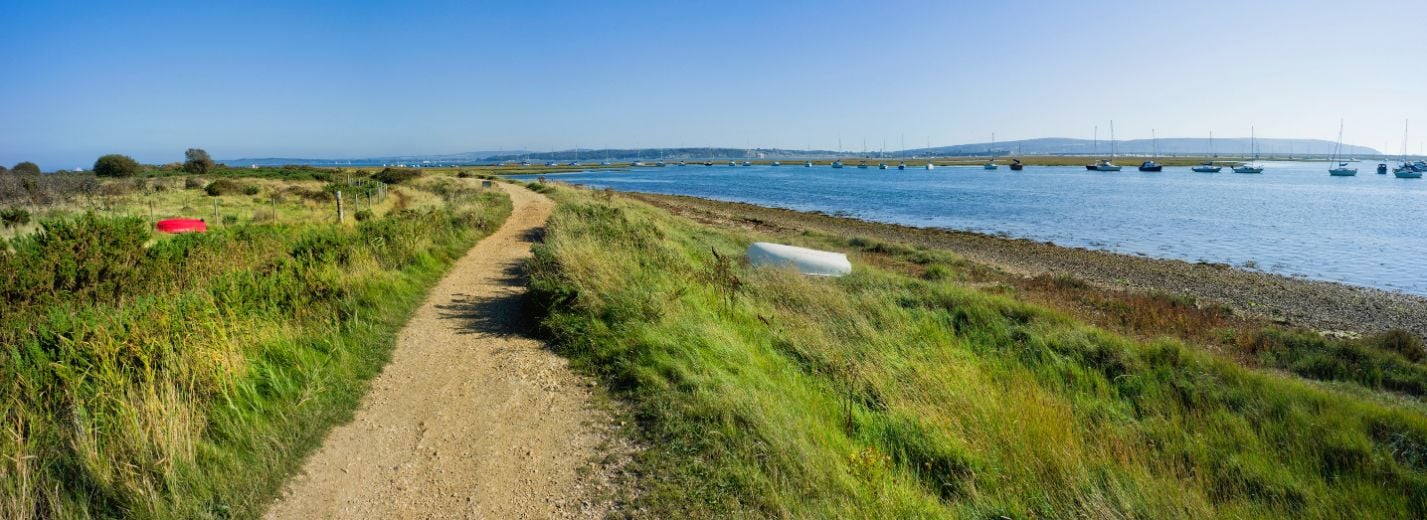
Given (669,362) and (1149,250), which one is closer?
(669,362)


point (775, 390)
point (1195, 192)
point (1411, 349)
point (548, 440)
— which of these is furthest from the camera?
point (1195, 192)

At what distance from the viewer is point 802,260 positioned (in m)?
16.3

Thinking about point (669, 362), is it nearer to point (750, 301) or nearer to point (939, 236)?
point (750, 301)

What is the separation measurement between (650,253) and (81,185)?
36.7 metres

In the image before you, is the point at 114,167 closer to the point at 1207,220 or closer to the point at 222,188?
the point at 222,188

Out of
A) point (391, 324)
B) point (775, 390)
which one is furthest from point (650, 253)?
point (775, 390)

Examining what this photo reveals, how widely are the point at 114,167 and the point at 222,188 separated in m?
19.2

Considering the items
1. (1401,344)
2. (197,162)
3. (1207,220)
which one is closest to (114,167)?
(197,162)

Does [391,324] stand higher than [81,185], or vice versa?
[81,185]

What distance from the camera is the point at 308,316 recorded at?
784cm

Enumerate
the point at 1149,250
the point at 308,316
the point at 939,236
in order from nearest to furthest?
the point at 308,316, the point at 1149,250, the point at 939,236

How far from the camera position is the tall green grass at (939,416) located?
4.46 m

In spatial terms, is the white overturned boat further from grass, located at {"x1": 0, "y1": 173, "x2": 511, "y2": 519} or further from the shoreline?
grass, located at {"x1": 0, "y1": 173, "x2": 511, "y2": 519}

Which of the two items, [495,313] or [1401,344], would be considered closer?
[495,313]
